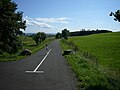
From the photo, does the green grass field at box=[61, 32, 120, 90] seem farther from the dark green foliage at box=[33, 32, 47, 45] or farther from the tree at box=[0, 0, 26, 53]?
the dark green foliage at box=[33, 32, 47, 45]

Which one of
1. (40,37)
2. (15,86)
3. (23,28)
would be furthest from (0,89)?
(40,37)

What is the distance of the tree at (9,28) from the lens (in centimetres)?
2944

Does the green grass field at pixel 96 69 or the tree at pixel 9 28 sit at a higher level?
the tree at pixel 9 28

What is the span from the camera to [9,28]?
1172 inches

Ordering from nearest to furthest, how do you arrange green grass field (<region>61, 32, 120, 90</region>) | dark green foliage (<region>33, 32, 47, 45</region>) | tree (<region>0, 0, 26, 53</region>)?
green grass field (<region>61, 32, 120, 90</region>), tree (<region>0, 0, 26, 53</region>), dark green foliage (<region>33, 32, 47, 45</region>)

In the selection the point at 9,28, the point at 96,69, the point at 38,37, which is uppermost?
the point at 9,28

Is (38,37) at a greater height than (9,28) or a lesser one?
lesser

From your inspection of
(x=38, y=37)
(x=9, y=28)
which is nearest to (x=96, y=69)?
(x=9, y=28)

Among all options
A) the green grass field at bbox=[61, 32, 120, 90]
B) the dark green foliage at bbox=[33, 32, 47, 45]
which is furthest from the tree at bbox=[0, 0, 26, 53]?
the dark green foliage at bbox=[33, 32, 47, 45]

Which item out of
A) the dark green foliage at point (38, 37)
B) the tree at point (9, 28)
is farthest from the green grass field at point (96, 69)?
the dark green foliage at point (38, 37)

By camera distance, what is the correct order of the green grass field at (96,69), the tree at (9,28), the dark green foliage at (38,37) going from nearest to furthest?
the green grass field at (96,69) → the tree at (9,28) → the dark green foliage at (38,37)

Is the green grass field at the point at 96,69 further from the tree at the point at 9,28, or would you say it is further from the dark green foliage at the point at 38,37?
the dark green foliage at the point at 38,37

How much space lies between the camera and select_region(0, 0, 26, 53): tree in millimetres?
29438

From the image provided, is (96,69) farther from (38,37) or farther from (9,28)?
(38,37)
